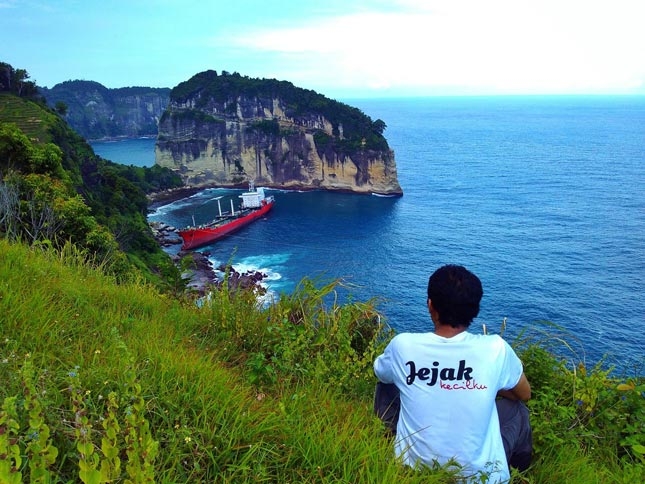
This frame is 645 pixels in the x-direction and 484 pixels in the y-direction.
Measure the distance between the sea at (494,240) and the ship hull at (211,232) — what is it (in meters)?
1.11

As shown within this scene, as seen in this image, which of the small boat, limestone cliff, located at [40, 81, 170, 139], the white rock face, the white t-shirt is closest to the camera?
A: the white t-shirt

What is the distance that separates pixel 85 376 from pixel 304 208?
57750 mm

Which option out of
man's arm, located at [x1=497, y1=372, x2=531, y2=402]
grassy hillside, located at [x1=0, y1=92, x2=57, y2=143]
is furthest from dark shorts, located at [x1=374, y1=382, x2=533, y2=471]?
grassy hillside, located at [x1=0, y1=92, x2=57, y2=143]

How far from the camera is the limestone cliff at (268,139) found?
70.9 meters

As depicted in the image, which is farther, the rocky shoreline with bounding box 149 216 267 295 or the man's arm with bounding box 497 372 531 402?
the rocky shoreline with bounding box 149 216 267 295

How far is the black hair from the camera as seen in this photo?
232 centimetres

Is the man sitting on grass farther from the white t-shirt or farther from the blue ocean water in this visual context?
the blue ocean water

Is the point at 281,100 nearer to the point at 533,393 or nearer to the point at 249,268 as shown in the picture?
the point at 249,268

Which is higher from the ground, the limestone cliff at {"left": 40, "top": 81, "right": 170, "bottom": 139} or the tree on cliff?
the limestone cliff at {"left": 40, "top": 81, "right": 170, "bottom": 139}

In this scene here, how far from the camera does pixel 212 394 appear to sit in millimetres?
2406

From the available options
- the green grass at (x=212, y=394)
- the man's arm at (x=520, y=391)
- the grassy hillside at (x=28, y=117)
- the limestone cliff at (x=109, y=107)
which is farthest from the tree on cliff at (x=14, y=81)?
the limestone cliff at (x=109, y=107)

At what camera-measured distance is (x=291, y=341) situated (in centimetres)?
367

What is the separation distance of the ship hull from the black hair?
44182mm

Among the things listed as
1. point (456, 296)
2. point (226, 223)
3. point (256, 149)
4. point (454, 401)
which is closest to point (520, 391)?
point (454, 401)
